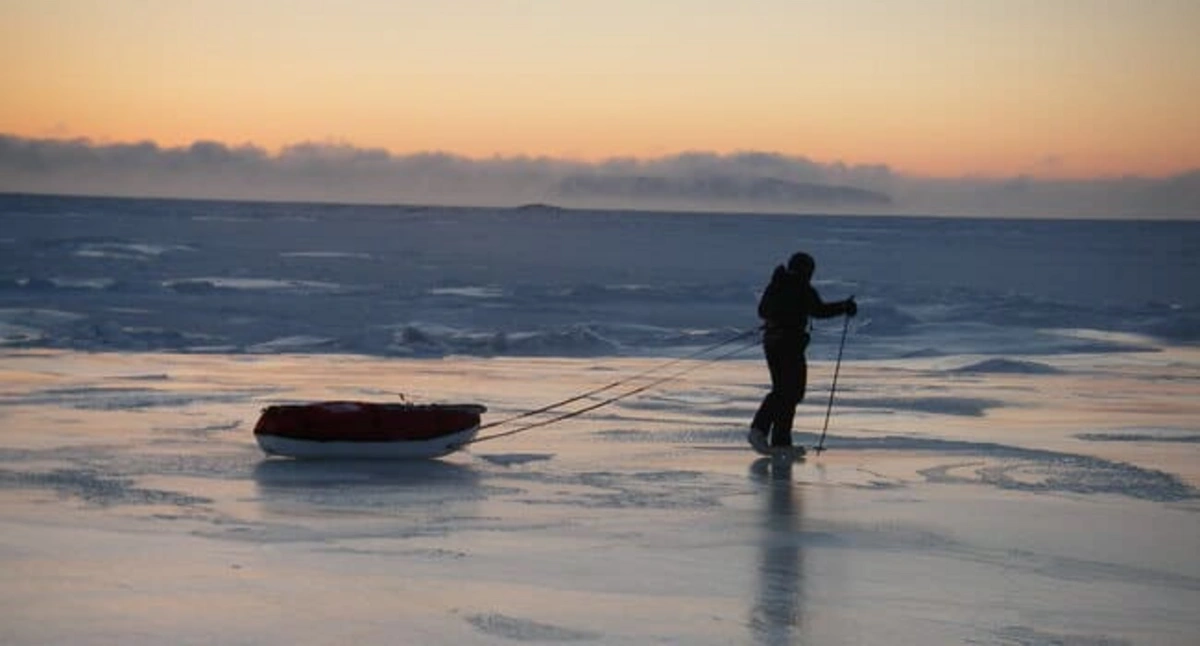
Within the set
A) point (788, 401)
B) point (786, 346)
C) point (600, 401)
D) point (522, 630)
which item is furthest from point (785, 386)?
point (522, 630)

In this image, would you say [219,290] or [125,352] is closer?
[125,352]

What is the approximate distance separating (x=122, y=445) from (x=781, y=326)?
4715mm

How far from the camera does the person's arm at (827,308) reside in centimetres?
1314

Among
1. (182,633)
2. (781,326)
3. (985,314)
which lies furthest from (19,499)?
(985,314)

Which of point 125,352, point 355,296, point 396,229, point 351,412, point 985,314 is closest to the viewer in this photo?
point 351,412

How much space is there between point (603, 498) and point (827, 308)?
9.20 feet

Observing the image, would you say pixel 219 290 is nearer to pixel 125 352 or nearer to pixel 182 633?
pixel 125 352

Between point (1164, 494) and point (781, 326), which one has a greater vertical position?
point (781, 326)

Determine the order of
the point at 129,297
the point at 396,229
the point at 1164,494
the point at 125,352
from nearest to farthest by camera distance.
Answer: the point at 1164,494
the point at 125,352
the point at 129,297
the point at 396,229

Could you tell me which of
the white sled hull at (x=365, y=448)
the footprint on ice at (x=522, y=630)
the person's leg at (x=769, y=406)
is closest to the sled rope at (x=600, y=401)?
the white sled hull at (x=365, y=448)

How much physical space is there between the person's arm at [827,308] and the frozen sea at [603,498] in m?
1.02

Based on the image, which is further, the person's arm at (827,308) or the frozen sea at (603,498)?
the person's arm at (827,308)

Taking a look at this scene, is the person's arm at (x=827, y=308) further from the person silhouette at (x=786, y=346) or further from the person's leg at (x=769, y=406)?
the person's leg at (x=769, y=406)

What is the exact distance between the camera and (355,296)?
41094 mm
